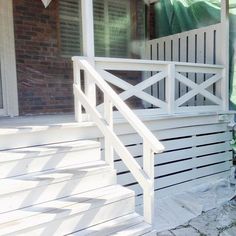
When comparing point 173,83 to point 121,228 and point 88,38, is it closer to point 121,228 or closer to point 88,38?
point 88,38

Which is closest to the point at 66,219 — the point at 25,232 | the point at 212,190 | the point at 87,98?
the point at 25,232

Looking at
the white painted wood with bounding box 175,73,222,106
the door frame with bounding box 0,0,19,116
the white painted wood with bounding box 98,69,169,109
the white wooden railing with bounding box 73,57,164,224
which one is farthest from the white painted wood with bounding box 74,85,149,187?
the door frame with bounding box 0,0,19,116

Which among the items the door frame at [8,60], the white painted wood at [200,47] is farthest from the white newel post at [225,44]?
the door frame at [8,60]

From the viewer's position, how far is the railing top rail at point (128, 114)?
214cm

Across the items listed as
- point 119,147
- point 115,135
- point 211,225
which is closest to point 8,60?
point 115,135

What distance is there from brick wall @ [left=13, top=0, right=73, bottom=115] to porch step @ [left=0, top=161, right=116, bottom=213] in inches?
84.0

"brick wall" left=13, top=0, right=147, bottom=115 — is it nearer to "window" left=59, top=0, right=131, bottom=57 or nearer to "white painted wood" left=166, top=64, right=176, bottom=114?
"window" left=59, top=0, right=131, bottom=57

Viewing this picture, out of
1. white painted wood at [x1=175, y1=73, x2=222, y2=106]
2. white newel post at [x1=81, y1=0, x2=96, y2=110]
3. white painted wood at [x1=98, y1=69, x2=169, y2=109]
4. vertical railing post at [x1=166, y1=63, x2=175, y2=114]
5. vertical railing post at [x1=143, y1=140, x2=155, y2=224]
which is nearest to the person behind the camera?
vertical railing post at [x1=143, y1=140, x2=155, y2=224]

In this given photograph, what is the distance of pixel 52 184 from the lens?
7.37ft

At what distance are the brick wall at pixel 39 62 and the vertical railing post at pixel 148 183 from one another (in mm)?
2578

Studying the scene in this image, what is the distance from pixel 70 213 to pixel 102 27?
366 cm

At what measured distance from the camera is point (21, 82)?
167 inches

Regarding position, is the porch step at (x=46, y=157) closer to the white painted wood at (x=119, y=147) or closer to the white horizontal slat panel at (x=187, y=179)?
the white painted wood at (x=119, y=147)

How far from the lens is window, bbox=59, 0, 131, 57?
15.4 feet
